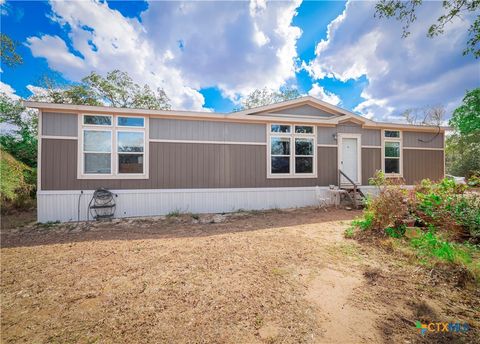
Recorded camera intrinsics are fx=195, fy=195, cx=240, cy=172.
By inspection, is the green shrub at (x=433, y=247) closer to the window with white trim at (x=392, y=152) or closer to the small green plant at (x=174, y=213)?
the small green plant at (x=174, y=213)

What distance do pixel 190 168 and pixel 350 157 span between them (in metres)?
6.56

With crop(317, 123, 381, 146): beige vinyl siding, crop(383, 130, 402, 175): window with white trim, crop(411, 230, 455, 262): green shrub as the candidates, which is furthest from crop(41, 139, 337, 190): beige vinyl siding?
crop(411, 230, 455, 262): green shrub

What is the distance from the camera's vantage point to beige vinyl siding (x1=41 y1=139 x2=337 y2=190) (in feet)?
19.2

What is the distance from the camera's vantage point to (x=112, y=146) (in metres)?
6.21

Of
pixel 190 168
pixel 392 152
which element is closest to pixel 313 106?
pixel 392 152

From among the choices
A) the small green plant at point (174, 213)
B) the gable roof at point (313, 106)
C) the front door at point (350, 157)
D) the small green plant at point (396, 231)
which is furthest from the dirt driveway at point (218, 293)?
the gable roof at point (313, 106)

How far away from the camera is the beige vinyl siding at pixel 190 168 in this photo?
5.85 m

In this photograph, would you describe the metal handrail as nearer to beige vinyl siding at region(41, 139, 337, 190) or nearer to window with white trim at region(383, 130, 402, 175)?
beige vinyl siding at region(41, 139, 337, 190)

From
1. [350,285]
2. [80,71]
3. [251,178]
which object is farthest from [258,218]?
[80,71]

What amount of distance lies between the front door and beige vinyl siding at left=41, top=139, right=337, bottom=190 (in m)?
0.47

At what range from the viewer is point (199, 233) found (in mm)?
4707

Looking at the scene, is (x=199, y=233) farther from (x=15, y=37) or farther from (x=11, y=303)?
(x=15, y=37)

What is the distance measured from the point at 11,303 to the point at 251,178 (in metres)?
6.05

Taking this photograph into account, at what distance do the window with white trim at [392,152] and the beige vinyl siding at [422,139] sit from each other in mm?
381
